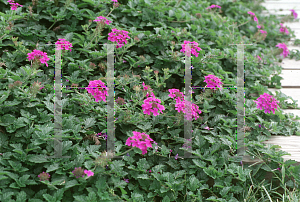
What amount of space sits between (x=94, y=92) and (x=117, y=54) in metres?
0.53

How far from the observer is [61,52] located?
184 centimetres

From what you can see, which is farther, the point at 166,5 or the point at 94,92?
the point at 166,5

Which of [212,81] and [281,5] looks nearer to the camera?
[212,81]

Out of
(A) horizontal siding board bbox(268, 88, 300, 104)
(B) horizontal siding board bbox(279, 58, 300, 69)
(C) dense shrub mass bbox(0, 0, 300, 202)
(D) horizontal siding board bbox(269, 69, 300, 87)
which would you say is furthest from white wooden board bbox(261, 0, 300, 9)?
(C) dense shrub mass bbox(0, 0, 300, 202)

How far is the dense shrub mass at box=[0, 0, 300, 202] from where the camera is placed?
1.36 metres

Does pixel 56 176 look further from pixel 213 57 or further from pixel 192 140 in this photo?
pixel 213 57

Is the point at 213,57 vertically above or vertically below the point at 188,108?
above

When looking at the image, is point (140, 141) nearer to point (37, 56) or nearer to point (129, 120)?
point (129, 120)

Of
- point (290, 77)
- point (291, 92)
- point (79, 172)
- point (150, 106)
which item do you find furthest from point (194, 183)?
point (290, 77)

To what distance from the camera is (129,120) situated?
1584mm

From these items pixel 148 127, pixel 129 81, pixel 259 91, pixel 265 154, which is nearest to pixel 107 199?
pixel 148 127

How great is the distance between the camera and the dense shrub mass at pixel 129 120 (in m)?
1.36

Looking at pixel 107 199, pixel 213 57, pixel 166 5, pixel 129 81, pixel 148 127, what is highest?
pixel 166 5

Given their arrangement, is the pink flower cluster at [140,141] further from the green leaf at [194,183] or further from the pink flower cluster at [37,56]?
the pink flower cluster at [37,56]
